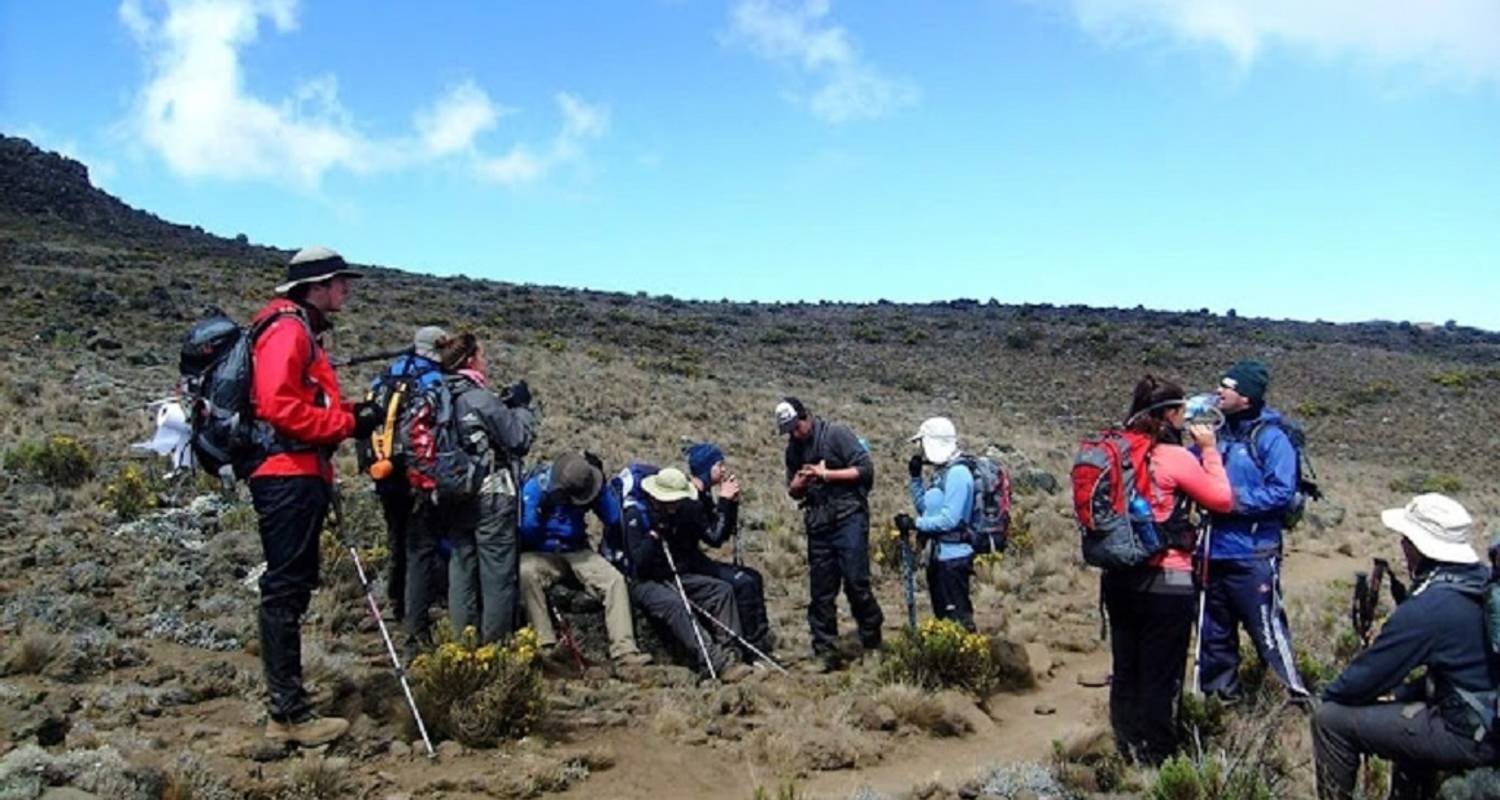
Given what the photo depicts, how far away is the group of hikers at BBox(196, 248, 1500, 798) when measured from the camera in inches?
181

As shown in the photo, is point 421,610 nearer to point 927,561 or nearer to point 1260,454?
point 927,561

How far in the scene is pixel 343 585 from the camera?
8.55m

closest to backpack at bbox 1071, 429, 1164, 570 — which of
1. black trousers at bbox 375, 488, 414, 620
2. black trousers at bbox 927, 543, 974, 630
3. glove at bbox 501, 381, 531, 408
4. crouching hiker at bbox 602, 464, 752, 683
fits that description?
black trousers at bbox 927, 543, 974, 630

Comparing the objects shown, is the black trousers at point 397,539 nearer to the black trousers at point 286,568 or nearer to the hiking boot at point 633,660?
the hiking boot at point 633,660

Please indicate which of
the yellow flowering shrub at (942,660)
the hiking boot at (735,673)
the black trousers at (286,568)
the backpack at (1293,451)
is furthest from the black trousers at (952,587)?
the black trousers at (286,568)

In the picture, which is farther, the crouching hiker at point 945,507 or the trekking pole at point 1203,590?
the crouching hiker at point 945,507

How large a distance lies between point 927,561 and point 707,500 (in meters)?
1.66

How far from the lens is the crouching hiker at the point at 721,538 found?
820 cm

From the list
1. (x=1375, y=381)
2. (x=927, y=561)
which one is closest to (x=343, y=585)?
(x=927, y=561)

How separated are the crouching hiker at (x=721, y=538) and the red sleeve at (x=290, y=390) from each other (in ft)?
10.7

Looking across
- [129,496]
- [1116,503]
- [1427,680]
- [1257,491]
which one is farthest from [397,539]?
[1427,680]

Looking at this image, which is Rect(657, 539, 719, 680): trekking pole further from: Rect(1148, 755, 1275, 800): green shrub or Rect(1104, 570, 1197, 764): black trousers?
Rect(1148, 755, 1275, 800): green shrub

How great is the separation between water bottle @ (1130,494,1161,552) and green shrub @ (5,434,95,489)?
10.4m

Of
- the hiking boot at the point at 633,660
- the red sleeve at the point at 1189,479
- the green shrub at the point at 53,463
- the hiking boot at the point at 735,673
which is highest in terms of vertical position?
the red sleeve at the point at 1189,479
